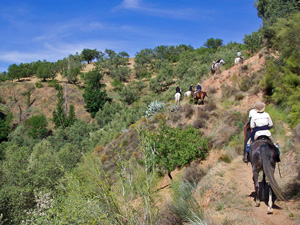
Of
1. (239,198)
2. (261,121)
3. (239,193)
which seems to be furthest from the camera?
(239,193)

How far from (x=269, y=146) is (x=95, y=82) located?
57.9 meters

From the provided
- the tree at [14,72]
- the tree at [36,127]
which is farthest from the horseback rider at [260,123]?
the tree at [14,72]

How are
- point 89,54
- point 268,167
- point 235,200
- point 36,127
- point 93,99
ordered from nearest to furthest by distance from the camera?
point 268,167
point 235,200
point 36,127
point 93,99
point 89,54

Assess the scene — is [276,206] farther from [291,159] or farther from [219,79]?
[219,79]

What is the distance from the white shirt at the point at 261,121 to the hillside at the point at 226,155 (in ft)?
6.27

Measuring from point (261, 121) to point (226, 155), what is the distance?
7.31m

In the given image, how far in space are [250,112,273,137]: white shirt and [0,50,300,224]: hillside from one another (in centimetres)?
191

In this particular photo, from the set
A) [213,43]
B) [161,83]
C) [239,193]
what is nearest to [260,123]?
[239,193]

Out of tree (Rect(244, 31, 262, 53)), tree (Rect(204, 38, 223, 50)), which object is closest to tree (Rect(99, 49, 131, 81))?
tree (Rect(204, 38, 223, 50))

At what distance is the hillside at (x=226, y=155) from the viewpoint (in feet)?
19.7

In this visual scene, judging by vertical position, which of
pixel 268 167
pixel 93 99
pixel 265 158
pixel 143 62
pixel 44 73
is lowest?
pixel 268 167

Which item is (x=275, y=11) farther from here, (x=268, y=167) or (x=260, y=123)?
(x=268, y=167)

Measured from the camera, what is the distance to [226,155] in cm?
1282

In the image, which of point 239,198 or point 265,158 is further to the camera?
point 239,198
